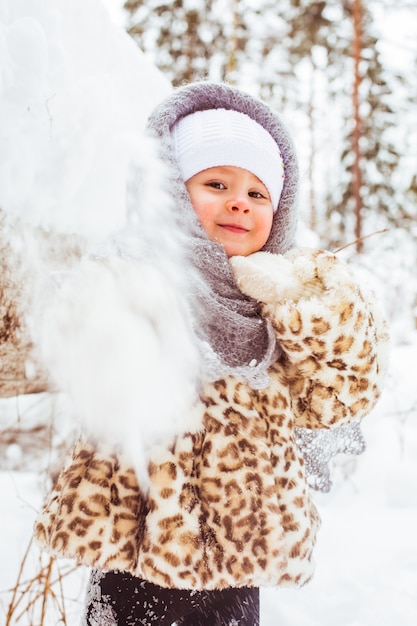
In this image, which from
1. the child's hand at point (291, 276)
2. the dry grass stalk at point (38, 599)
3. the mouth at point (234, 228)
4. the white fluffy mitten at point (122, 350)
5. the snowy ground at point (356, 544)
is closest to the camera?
the white fluffy mitten at point (122, 350)

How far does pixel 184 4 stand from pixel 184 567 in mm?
9204

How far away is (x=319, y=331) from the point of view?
4.10ft

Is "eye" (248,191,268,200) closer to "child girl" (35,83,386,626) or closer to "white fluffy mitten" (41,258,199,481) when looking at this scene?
"child girl" (35,83,386,626)

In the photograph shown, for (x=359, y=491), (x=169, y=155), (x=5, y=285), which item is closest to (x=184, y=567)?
(x=169, y=155)

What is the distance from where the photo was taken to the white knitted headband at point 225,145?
56.2 inches

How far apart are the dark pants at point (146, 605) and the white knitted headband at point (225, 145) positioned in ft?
3.34

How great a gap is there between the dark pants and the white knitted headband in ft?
3.34

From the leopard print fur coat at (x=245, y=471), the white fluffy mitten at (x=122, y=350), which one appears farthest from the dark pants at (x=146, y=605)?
the white fluffy mitten at (x=122, y=350)

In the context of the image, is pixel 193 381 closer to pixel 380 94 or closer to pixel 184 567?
pixel 184 567

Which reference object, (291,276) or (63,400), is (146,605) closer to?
(291,276)

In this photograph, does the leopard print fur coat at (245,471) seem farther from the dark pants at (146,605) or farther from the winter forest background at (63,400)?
the winter forest background at (63,400)

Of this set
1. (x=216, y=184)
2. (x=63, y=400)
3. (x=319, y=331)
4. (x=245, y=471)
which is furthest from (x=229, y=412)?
(x=63, y=400)

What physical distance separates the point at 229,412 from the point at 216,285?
31cm

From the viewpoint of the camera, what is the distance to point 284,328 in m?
1.29
